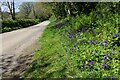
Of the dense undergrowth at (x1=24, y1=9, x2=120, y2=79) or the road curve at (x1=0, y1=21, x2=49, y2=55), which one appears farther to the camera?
the road curve at (x1=0, y1=21, x2=49, y2=55)

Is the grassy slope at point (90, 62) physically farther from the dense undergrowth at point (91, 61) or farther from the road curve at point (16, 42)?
the road curve at point (16, 42)

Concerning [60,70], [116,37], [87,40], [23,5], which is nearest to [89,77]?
[60,70]

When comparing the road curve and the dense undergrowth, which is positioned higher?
the dense undergrowth

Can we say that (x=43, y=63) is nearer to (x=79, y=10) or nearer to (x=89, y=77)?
(x=89, y=77)

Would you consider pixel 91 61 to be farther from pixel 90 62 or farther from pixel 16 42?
pixel 16 42

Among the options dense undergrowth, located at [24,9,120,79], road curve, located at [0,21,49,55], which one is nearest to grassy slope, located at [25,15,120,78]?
dense undergrowth, located at [24,9,120,79]

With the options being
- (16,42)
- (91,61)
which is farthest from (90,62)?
(16,42)

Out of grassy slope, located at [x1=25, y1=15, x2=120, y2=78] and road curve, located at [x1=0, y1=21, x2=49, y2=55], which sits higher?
grassy slope, located at [x1=25, y1=15, x2=120, y2=78]

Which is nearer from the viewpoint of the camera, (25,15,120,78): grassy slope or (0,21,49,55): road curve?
(25,15,120,78): grassy slope

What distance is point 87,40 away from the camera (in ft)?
24.3

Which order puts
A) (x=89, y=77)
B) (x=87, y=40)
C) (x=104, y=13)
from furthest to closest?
(x=104, y=13) → (x=87, y=40) → (x=89, y=77)

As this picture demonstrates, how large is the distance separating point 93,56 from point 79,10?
9.69 metres

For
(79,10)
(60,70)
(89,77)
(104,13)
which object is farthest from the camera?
(79,10)

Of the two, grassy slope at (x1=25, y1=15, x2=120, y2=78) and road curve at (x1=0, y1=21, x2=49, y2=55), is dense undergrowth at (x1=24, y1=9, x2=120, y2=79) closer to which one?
grassy slope at (x1=25, y1=15, x2=120, y2=78)
